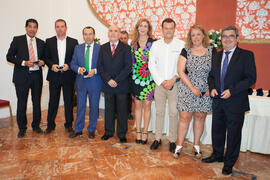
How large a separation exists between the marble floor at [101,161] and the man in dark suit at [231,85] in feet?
1.31

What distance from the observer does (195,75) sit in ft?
8.75

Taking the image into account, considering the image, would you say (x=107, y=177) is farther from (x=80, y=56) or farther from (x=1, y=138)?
(x=1, y=138)

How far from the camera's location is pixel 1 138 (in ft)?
11.4

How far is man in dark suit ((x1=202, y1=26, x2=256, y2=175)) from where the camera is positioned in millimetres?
2326

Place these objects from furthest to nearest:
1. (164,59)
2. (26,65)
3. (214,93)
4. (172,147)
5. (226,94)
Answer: (26,65) < (172,147) < (164,59) < (214,93) < (226,94)

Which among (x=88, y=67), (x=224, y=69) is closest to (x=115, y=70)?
(x=88, y=67)

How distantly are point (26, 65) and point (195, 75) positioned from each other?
7.91 feet

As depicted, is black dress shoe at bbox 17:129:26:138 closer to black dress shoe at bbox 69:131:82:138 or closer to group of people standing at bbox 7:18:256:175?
group of people standing at bbox 7:18:256:175

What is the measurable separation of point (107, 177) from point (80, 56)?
5.91ft

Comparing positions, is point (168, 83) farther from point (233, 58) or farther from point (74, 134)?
point (74, 134)

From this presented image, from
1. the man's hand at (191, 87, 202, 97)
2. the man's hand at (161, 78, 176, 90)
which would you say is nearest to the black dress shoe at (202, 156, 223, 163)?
the man's hand at (191, 87, 202, 97)

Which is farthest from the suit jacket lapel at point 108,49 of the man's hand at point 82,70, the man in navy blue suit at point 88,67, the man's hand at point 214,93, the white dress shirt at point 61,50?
the man's hand at point 214,93

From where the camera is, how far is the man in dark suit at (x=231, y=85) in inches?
91.6

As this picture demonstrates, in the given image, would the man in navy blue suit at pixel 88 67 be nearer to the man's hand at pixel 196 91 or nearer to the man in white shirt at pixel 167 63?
the man in white shirt at pixel 167 63
